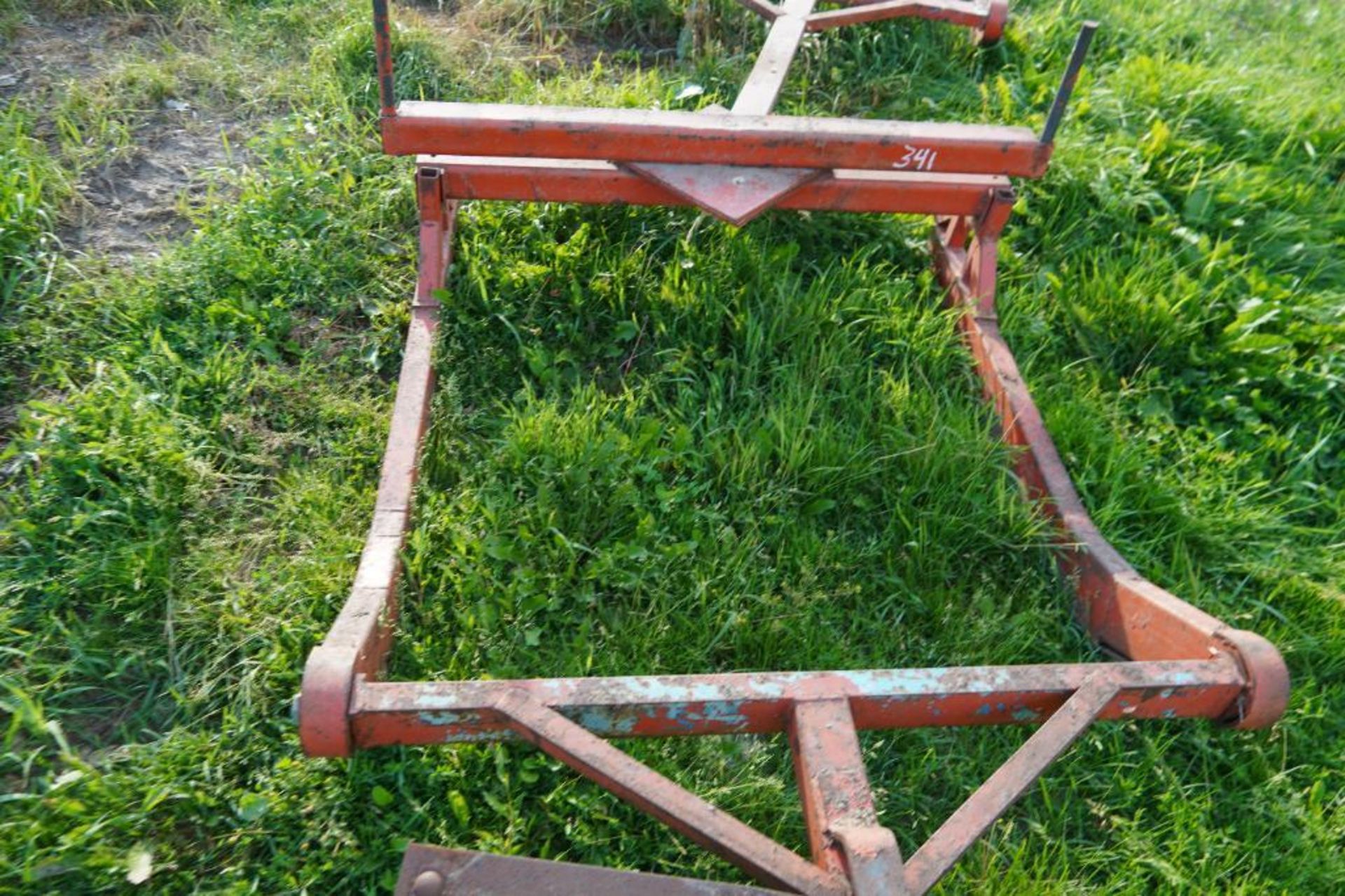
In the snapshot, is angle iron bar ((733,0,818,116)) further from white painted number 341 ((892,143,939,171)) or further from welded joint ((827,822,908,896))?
welded joint ((827,822,908,896))

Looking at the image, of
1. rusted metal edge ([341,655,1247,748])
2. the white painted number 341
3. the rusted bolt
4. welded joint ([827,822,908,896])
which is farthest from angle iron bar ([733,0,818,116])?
the rusted bolt

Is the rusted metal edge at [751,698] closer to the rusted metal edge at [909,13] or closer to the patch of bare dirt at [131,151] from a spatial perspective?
the patch of bare dirt at [131,151]

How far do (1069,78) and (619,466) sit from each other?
1.49 m

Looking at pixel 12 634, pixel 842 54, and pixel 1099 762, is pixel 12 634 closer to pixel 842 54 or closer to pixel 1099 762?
pixel 1099 762

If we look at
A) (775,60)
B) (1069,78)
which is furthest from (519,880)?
(775,60)

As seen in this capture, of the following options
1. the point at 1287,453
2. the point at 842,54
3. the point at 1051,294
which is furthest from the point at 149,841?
the point at 842,54

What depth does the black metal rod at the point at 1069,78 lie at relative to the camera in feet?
8.02

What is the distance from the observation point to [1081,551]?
2.58 meters

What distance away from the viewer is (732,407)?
293 cm

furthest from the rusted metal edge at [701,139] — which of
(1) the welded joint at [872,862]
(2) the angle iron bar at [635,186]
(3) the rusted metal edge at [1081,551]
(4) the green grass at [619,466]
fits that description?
(1) the welded joint at [872,862]

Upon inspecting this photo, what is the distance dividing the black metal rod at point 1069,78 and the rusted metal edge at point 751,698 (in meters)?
1.40

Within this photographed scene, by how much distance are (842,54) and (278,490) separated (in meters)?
2.76

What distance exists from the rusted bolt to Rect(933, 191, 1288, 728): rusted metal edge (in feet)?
5.17

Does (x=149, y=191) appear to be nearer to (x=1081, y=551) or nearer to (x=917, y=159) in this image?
(x=917, y=159)
